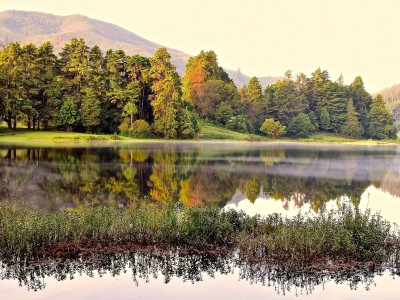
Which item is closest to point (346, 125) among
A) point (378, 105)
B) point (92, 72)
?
point (378, 105)

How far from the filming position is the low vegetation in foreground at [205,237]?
1088 cm

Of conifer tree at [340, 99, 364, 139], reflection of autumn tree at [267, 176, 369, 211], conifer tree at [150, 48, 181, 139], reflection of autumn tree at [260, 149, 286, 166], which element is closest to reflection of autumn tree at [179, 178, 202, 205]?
reflection of autumn tree at [267, 176, 369, 211]

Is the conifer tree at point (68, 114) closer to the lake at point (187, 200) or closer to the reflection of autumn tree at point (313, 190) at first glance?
the lake at point (187, 200)

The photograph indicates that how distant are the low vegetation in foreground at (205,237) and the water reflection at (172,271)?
388 mm

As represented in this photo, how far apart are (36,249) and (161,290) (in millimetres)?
3613

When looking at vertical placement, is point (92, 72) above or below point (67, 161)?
above

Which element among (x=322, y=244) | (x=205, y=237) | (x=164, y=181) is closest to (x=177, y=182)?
(x=164, y=181)

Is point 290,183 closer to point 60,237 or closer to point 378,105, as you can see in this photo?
point 60,237

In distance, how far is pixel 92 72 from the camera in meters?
81.1

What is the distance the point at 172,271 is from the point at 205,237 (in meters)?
2.09

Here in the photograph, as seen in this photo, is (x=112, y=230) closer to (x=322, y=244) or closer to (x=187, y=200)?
(x=322, y=244)

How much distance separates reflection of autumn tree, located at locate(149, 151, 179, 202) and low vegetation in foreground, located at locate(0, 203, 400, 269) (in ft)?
23.4

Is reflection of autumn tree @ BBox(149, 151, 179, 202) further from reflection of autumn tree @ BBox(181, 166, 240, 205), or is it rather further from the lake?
reflection of autumn tree @ BBox(181, 166, 240, 205)

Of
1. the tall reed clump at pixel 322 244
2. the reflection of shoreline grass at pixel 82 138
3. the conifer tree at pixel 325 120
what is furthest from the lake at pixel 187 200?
the conifer tree at pixel 325 120
